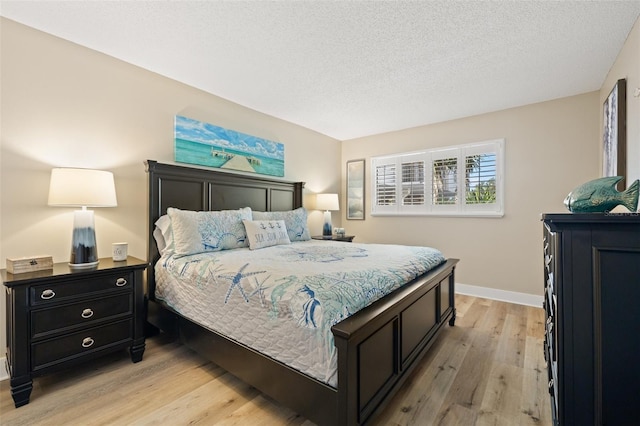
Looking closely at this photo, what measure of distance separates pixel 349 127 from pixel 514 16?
2.65 meters

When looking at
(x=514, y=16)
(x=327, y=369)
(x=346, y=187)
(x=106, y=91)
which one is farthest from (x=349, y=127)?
(x=327, y=369)

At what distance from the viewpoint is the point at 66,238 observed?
2291 mm

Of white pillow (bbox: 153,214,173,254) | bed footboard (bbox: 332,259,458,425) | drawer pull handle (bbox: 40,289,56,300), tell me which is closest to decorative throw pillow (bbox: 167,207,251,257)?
white pillow (bbox: 153,214,173,254)

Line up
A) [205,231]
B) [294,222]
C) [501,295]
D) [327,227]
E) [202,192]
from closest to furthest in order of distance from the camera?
[205,231]
[202,192]
[294,222]
[501,295]
[327,227]

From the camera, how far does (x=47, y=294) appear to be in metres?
1.83

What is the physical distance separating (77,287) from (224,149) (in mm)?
1963

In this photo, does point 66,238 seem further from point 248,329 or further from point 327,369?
point 327,369

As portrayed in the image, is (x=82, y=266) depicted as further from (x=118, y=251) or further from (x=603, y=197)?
(x=603, y=197)

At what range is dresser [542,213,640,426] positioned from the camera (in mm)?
1021

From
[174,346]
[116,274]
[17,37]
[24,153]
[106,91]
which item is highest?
[17,37]

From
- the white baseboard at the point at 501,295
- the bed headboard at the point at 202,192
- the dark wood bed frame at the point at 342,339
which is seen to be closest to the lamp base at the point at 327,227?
the bed headboard at the point at 202,192

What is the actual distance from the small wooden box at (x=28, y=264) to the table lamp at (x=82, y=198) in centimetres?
14

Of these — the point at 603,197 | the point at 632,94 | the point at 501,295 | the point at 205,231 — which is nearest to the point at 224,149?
the point at 205,231

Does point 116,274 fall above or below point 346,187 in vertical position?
below
